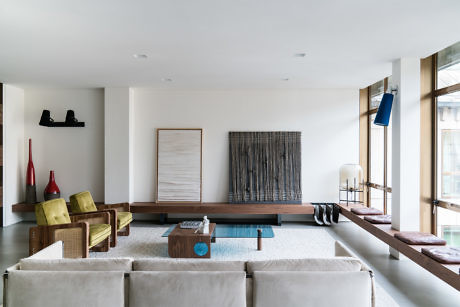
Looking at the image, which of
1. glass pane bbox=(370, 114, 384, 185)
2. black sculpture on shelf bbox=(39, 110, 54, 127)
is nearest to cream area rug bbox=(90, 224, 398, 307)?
glass pane bbox=(370, 114, 384, 185)

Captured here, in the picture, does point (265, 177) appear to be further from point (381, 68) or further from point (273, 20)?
point (273, 20)

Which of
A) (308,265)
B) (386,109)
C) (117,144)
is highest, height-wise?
(386,109)

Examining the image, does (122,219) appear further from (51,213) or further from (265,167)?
(265,167)

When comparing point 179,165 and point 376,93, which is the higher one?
point 376,93

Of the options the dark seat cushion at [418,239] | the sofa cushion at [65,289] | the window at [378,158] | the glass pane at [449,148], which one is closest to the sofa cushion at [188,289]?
the sofa cushion at [65,289]

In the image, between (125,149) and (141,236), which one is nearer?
(141,236)

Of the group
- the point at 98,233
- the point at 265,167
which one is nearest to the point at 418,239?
the point at 265,167

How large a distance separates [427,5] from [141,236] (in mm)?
5093

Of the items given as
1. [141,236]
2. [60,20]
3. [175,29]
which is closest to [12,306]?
[60,20]

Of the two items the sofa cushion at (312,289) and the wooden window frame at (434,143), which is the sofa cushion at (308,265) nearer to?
the sofa cushion at (312,289)

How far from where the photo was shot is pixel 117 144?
661cm

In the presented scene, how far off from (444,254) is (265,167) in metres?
3.82

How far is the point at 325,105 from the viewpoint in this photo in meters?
6.79

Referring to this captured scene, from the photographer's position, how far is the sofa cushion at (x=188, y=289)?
2.08 m
